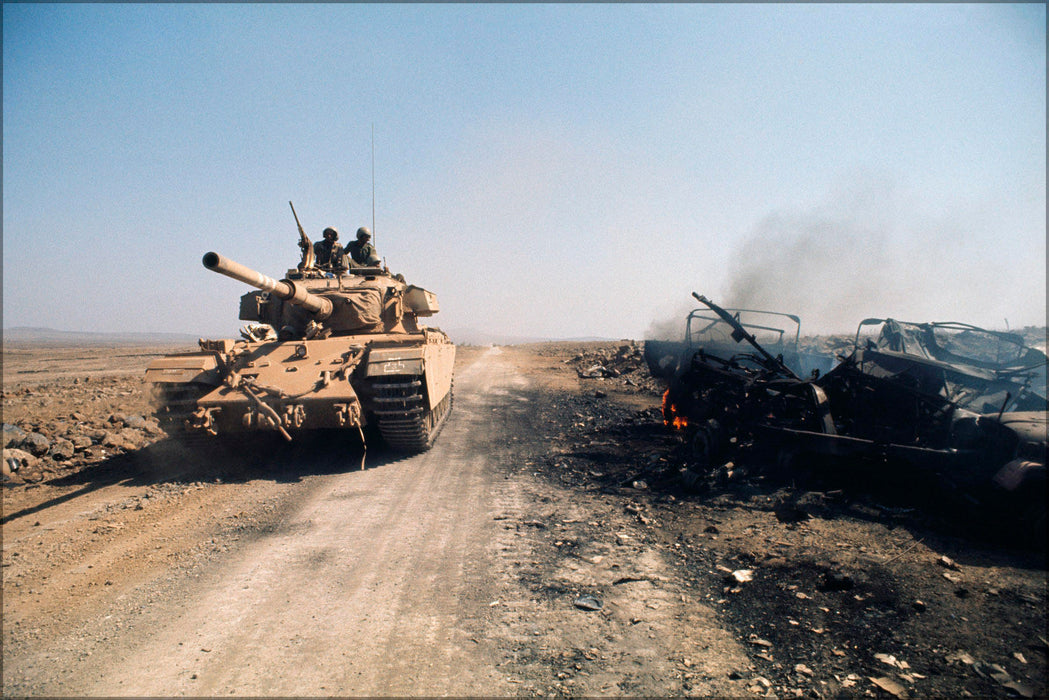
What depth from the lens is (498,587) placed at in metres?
3.84

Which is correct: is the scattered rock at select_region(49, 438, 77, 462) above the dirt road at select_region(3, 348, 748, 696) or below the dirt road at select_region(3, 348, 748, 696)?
above

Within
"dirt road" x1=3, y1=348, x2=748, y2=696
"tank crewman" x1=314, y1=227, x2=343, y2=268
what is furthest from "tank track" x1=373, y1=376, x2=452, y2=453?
"tank crewman" x1=314, y1=227, x2=343, y2=268

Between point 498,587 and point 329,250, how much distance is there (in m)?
8.85

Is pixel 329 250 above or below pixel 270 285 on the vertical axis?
above

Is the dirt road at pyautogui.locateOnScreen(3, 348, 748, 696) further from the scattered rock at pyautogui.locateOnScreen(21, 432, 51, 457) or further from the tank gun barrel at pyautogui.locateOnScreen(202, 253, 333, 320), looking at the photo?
the tank gun barrel at pyautogui.locateOnScreen(202, 253, 333, 320)

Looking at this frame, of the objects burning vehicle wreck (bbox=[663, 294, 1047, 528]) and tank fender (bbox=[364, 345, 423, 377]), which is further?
tank fender (bbox=[364, 345, 423, 377])

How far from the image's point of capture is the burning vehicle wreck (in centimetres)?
449

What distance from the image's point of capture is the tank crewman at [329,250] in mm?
10703

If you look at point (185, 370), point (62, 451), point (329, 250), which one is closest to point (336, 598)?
point (185, 370)

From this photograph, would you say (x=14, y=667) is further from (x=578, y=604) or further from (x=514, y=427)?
(x=514, y=427)

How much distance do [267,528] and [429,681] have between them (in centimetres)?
296

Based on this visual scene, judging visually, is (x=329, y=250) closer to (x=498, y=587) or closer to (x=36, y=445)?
(x=36, y=445)

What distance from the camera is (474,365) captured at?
24438mm

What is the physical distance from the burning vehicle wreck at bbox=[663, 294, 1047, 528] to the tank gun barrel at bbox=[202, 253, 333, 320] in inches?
229
